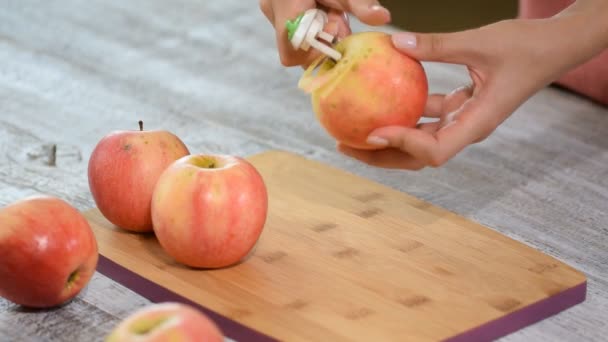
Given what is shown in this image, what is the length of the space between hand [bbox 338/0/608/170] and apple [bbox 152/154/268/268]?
6.3 inches

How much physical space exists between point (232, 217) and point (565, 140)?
81 cm

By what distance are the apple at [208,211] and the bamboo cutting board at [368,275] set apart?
1.3 inches

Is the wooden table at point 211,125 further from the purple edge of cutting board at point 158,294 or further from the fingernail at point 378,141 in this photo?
the fingernail at point 378,141

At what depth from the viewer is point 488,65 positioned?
4.18 feet

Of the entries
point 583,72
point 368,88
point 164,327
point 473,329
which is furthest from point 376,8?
point 583,72

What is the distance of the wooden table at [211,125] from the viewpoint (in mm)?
1312

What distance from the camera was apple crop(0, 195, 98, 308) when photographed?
1.12 meters

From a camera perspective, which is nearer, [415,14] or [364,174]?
[364,174]

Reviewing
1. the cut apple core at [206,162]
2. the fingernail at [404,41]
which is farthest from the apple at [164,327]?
the fingernail at [404,41]

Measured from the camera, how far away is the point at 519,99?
1.29 m

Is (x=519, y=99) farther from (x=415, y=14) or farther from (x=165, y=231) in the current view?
(x=415, y=14)

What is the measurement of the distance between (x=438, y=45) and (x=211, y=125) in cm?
66

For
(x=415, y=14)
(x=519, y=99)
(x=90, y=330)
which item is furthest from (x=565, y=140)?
(x=415, y=14)

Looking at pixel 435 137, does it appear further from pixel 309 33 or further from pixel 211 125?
pixel 211 125
